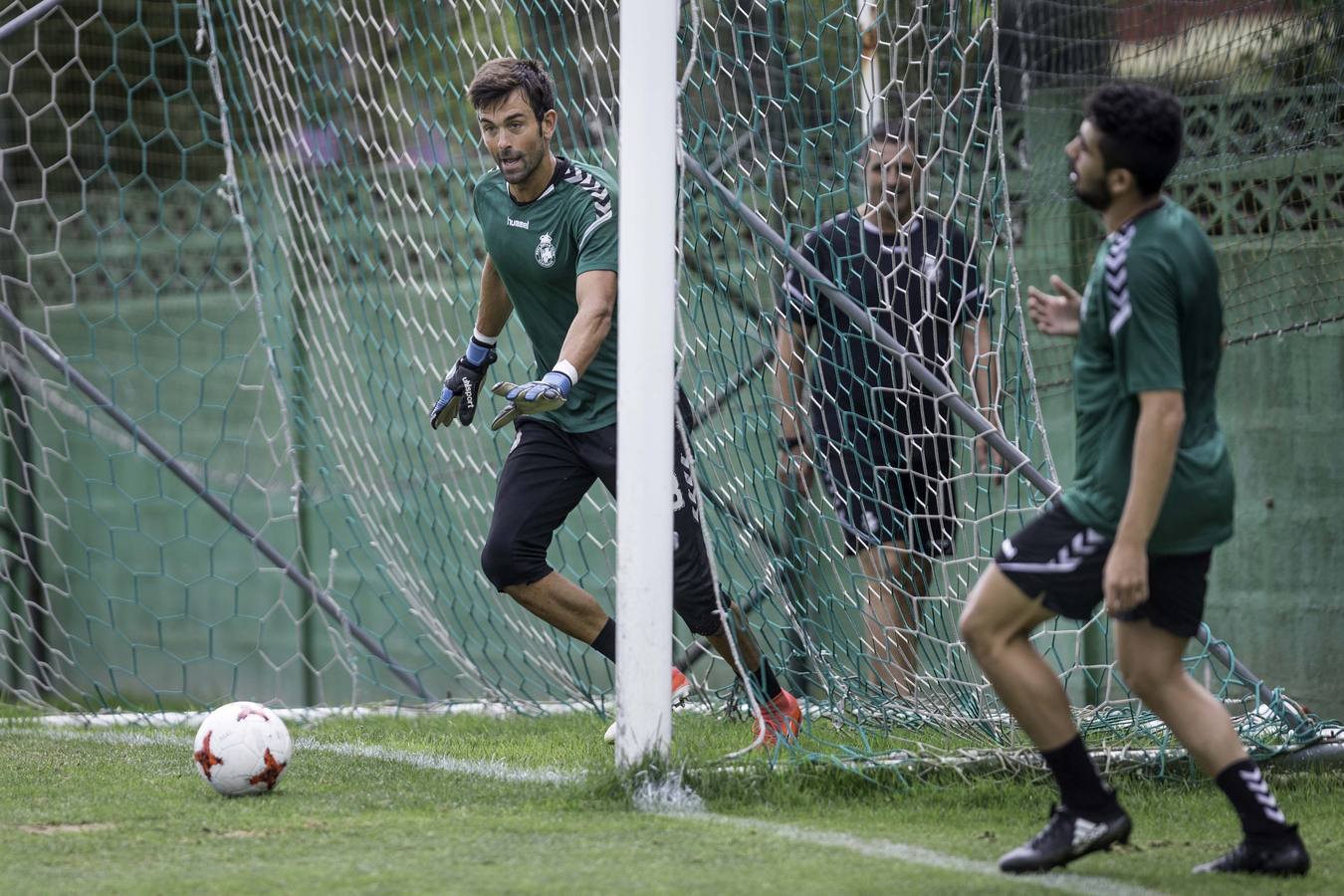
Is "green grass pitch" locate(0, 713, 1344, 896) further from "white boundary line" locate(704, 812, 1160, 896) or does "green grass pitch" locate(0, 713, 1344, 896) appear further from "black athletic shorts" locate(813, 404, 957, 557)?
"black athletic shorts" locate(813, 404, 957, 557)

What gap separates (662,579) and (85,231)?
6666 millimetres

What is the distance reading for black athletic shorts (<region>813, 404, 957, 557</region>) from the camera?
503 centimetres

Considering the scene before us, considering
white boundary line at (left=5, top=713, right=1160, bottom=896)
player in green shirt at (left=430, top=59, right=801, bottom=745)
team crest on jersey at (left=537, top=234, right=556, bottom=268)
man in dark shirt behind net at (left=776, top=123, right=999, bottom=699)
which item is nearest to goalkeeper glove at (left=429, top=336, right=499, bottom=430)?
player in green shirt at (left=430, top=59, right=801, bottom=745)

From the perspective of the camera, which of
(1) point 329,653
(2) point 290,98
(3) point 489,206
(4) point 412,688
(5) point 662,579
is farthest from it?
(1) point 329,653

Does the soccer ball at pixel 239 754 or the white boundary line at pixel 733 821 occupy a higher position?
the soccer ball at pixel 239 754

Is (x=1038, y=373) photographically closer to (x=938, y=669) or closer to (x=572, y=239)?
(x=938, y=669)

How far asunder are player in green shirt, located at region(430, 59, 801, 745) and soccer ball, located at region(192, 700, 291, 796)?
869 mm

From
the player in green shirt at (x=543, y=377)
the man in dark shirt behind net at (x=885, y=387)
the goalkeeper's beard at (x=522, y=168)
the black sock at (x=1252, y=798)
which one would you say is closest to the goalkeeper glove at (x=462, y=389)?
the player in green shirt at (x=543, y=377)

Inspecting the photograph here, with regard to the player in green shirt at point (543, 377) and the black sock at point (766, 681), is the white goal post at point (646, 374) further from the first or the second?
the black sock at point (766, 681)

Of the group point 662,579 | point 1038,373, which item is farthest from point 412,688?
point 662,579

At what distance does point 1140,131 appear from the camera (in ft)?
11.0

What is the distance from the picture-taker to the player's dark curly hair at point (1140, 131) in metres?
3.36

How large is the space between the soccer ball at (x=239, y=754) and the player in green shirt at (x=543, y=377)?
0.87 metres

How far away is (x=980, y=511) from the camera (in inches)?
225
